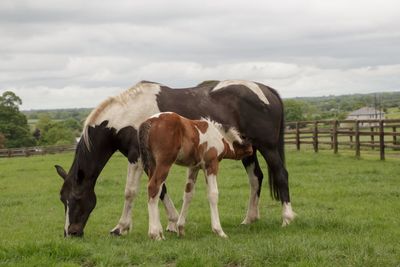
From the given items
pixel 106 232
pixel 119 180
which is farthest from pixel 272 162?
pixel 119 180

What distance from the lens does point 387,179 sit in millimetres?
13789

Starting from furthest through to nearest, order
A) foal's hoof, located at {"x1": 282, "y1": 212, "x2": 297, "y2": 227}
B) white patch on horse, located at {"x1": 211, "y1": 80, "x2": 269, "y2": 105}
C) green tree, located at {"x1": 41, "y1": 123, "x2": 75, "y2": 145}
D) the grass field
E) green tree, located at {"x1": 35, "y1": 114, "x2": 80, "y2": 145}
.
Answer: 1. green tree, located at {"x1": 41, "y1": 123, "x2": 75, "y2": 145}
2. green tree, located at {"x1": 35, "y1": 114, "x2": 80, "y2": 145}
3. white patch on horse, located at {"x1": 211, "y1": 80, "x2": 269, "y2": 105}
4. foal's hoof, located at {"x1": 282, "y1": 212, "x2": 297, "y2": 227}
5. the grass field

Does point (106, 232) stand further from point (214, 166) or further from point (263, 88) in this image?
point (263, 88)

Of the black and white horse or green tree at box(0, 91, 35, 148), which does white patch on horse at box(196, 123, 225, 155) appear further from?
green tree at box(0, 91, 35, 148)

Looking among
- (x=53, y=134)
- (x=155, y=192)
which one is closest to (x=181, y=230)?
(x=155, y=192)

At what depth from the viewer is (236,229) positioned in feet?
26.2

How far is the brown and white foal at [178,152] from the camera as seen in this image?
6918 millimetres

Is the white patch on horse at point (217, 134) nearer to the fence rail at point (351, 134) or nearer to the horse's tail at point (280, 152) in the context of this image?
the horse's tail at point (280, 152)

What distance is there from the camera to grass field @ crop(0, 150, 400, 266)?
5.63 meters

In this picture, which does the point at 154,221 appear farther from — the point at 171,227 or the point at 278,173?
the point at 278,173

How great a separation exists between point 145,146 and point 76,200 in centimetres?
154

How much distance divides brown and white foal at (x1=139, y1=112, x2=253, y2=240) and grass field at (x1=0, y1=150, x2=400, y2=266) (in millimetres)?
431

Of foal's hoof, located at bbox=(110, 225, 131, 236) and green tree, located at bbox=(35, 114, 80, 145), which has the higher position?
foal's hoof, located at bbox=(110, 225, 131, 236)

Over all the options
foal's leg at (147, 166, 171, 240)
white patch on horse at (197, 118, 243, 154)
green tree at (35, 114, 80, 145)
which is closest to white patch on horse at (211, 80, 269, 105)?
white patch on horse at (197, 118, 243, 154)
